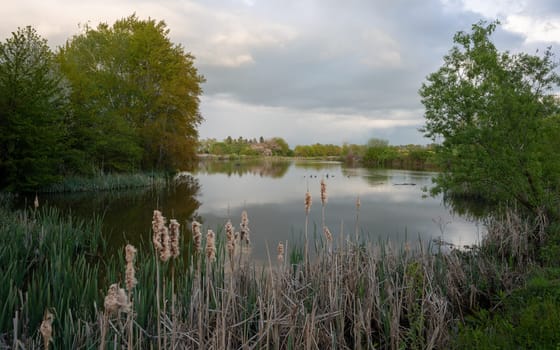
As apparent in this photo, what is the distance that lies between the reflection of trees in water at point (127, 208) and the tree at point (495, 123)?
749cm

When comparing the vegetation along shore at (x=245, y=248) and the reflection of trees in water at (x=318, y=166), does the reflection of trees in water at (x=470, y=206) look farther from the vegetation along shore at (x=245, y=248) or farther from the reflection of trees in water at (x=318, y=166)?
the reflection of trees in water at (x=318, y=166)

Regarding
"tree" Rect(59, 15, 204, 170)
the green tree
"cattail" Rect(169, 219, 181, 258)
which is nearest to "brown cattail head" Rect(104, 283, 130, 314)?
"cattail" Rect(169, 219, 181, 258)

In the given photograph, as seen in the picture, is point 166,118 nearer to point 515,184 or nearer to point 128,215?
point 128,215

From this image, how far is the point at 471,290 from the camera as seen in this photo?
13.0 ft

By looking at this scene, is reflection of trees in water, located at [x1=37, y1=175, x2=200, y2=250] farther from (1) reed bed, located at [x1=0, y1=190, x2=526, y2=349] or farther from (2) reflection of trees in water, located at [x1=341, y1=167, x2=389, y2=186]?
(2) reflection of trees in water, located at [x1=341, y1=167, x2=389, y2=186]

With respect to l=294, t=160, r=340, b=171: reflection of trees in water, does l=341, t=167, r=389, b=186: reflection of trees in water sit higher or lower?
lower

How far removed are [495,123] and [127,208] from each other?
459 inches

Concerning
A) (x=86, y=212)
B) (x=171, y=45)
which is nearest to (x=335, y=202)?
(x=86, y=212)

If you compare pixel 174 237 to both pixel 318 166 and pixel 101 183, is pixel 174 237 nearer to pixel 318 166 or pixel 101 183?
pixel 101 183

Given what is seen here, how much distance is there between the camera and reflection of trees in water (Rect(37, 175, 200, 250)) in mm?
8422

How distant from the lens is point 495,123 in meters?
7.89

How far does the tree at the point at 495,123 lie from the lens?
7.36 meters

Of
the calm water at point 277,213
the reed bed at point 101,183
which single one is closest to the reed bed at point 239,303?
the calm water at point 277,213

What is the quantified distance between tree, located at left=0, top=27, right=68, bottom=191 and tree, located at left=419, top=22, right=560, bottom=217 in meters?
13.3
